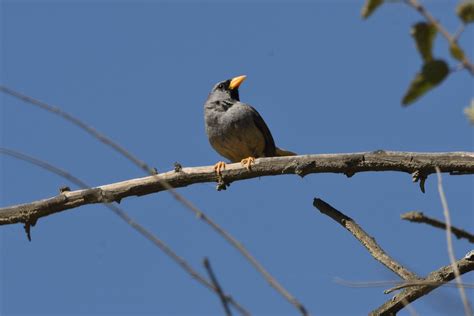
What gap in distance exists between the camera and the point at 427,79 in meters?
1.39

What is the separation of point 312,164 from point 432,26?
177 inches

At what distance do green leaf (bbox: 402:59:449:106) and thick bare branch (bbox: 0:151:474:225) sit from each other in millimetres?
4092

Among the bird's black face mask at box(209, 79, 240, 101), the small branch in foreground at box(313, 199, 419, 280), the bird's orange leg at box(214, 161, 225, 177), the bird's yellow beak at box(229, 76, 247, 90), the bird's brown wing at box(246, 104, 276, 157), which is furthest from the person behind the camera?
the bird's yellow beak at box(229, 76, 247, 90)

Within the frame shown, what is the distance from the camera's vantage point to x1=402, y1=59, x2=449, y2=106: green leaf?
1.36 metres

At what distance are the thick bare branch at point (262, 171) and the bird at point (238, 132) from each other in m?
1.70

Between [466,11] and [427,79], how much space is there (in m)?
0.15

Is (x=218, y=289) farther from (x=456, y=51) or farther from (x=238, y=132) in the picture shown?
(x=238, y=132)

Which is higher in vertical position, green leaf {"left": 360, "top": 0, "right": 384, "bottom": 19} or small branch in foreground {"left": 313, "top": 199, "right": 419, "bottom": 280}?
small branch in foreground {"left": 313, "top": 199, "right": 419, "bottom": 280}

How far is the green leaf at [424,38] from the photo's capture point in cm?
136

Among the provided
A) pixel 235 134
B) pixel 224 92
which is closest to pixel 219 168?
pixel 235 134

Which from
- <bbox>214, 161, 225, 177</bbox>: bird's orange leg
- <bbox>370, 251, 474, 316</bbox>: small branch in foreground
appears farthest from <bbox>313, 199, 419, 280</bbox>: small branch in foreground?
<bbox>214, 161, 225, 177</bbox>: bird's orange leg

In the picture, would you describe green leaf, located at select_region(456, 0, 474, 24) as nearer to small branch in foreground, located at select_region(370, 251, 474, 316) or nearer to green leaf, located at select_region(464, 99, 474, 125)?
green leaf, located at select_region(464, 99, 474, 125)

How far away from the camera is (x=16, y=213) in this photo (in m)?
6.25

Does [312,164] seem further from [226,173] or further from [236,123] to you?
[236,123]
